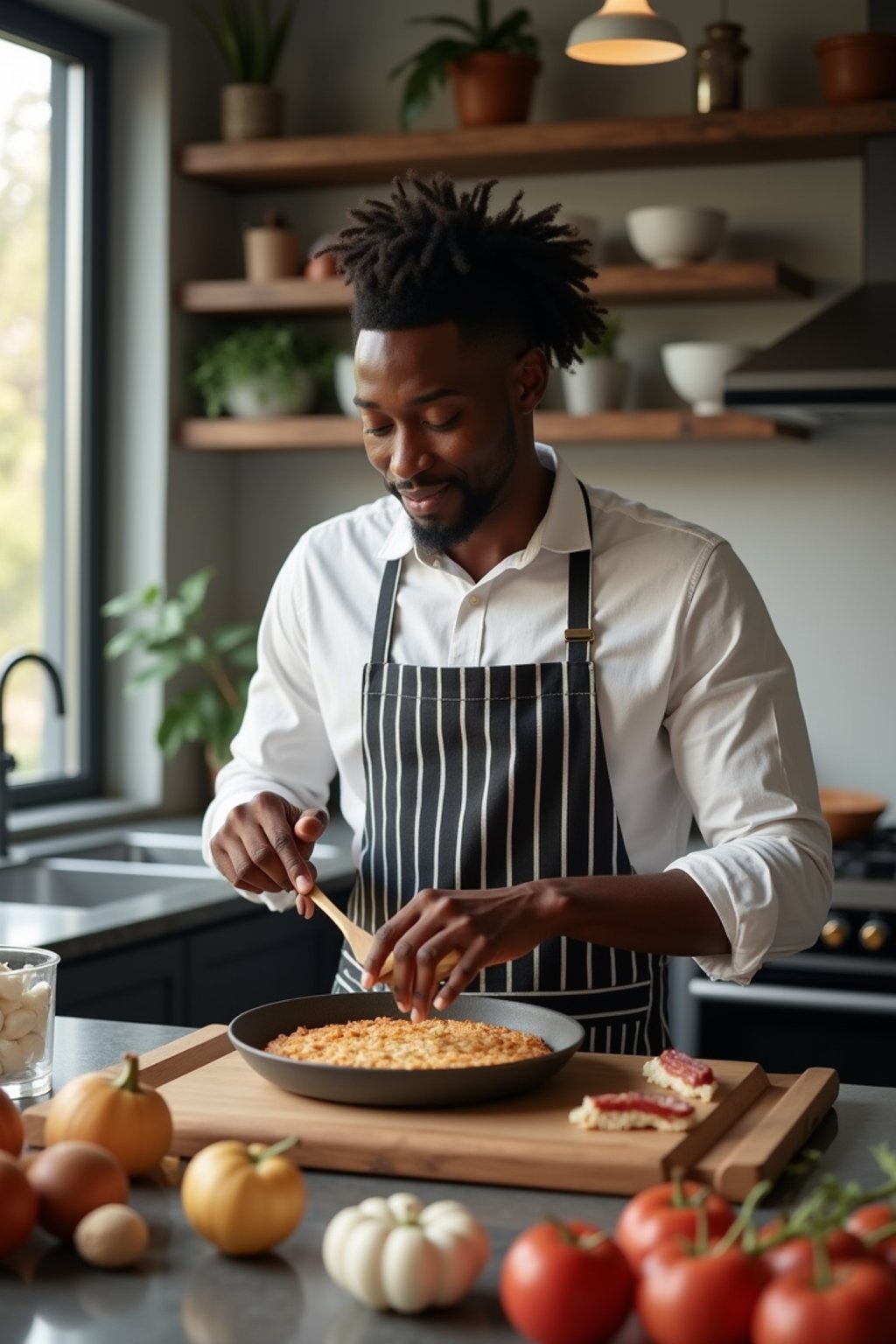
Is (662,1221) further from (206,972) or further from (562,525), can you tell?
(206,972)

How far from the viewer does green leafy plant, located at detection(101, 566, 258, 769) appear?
3641 mm

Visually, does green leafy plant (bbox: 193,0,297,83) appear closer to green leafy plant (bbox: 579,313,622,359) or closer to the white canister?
the white canister

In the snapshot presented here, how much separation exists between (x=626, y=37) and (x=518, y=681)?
4.25 ft

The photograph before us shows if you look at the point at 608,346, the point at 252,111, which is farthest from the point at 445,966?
the point at 252,111

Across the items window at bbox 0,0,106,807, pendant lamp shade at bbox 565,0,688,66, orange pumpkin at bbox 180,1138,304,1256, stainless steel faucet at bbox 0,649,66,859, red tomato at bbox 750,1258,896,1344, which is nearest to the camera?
red tomato at bbox 750,1258,896,1344

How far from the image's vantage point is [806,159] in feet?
11.7

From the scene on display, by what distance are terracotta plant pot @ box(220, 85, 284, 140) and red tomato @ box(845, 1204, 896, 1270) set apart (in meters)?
3.15

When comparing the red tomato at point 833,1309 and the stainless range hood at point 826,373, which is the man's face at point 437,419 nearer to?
the red tomato at point 833,1309

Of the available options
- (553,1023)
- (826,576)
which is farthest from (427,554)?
(826,576)

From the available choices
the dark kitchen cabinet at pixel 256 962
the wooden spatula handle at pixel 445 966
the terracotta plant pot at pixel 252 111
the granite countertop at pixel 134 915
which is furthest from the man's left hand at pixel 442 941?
the terracotta plant pot at pixel 252 111

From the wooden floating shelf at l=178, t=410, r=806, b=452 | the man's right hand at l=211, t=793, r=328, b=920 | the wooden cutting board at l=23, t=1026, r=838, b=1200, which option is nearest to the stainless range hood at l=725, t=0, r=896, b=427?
the wooden floating shelf at l=178, t=410, r=806, b=452

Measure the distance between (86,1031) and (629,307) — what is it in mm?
2342

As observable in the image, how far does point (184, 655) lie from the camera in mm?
3684

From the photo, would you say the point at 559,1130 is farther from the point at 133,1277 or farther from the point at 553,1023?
the point at 133,1277
